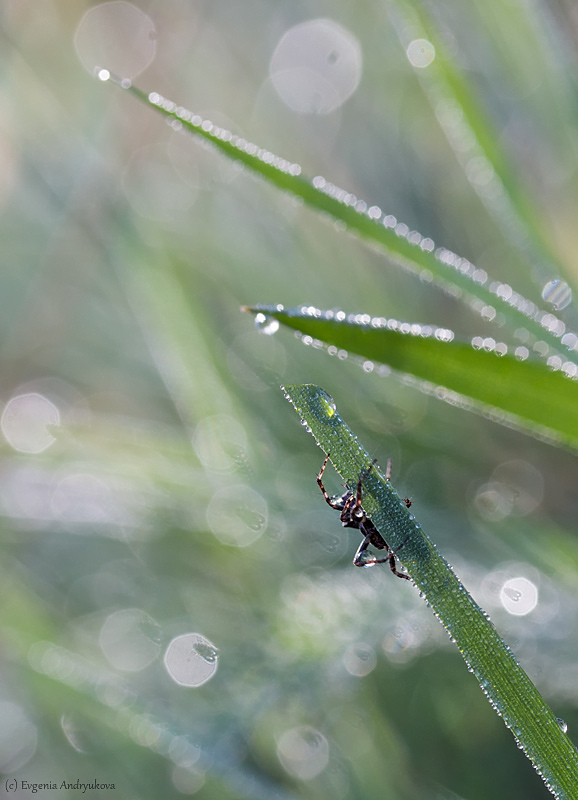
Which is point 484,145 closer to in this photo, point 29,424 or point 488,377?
point 488,377

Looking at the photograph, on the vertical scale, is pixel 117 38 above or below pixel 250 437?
above

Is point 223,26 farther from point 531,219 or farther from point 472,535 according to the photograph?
point 472,535

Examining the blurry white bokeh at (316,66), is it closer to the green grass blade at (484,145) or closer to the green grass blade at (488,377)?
the green grass blade at (484,145)

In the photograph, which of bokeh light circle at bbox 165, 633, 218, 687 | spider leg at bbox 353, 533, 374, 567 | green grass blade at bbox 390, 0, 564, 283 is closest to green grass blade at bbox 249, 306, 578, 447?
spider leg at bbox 353, 533, 374, 567

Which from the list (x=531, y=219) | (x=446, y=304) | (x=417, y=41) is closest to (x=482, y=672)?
(x=531, y=219)

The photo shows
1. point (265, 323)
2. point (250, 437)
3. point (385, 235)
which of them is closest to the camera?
point (265, 323)

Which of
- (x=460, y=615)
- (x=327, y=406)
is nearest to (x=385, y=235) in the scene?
(x=327, y=406)
